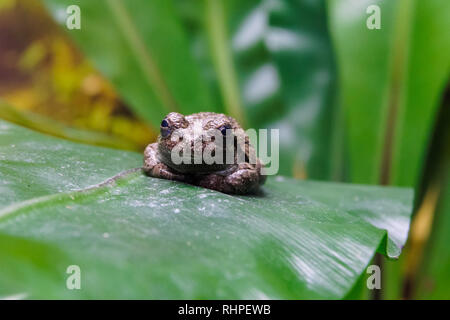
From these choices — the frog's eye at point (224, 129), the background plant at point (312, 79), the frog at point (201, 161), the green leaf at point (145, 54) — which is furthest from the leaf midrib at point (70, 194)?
the green leaf at point (145, 54)

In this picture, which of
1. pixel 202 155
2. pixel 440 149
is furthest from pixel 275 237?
pixel 440 149

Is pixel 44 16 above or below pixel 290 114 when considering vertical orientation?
above

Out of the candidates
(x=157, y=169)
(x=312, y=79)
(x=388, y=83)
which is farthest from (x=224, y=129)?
(x=312, y=79)

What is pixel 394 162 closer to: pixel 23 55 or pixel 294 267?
pixel 294 267

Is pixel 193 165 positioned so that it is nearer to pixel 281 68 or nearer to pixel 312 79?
pixel 281 68

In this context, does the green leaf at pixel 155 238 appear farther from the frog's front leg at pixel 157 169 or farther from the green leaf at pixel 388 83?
the green leaf at pixel 388 83

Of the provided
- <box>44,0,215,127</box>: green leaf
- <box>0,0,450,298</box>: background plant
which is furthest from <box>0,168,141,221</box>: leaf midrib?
<box>44,0,215,127</box>: green leaf

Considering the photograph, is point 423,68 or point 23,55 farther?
point 23,55
